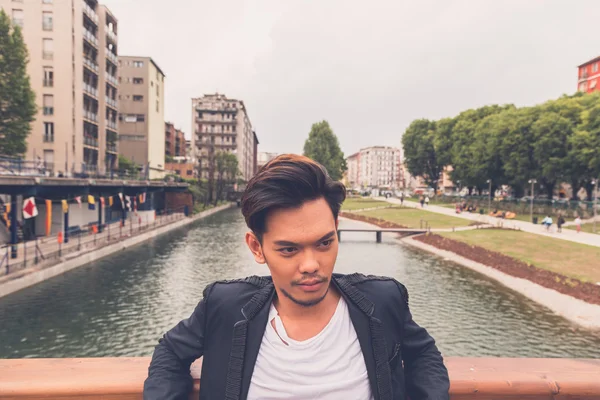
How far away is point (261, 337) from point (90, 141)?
159 feet

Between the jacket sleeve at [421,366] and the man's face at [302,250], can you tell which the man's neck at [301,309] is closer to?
the man's face at [302,250]

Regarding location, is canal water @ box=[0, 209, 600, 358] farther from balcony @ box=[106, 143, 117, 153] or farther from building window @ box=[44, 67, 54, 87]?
balcony @ box=[106, 143, 117, 153]

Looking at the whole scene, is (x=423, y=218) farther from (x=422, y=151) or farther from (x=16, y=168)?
(x=16, y=168)

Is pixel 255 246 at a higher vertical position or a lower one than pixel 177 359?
higher

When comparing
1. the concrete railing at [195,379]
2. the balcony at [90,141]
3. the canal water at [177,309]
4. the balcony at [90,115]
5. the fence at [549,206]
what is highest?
the balcony at [90,115]

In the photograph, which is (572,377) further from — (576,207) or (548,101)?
(548,101)

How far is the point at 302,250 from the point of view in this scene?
72.4 inches

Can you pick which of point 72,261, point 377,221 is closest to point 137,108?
point 377,221

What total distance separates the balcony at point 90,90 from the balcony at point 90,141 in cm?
458

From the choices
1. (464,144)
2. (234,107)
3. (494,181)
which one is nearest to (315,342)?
(494,181)

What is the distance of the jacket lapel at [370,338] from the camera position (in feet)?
5.76

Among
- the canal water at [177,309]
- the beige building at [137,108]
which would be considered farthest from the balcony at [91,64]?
the canal water at [177,309]

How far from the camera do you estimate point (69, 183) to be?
81.6 feet

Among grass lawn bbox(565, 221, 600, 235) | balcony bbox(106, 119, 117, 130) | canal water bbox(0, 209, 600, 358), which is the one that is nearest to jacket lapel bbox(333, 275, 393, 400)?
canal water bbox(0, 209, 600, 358)
